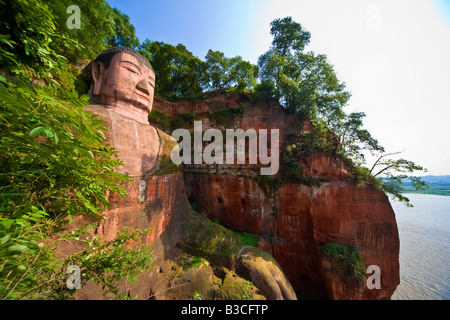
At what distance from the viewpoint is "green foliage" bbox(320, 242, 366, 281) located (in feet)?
23.6

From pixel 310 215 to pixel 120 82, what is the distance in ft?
34.7

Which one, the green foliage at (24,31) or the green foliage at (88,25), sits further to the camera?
the green foliage at (88,25)

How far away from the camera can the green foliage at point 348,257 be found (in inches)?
283

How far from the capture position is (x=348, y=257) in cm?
742

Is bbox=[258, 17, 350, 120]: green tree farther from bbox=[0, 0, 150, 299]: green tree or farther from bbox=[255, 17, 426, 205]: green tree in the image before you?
bbox=[0, 0, 150, 299]: green tree

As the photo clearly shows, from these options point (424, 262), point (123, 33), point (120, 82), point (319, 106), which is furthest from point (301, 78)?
point (424, 262)

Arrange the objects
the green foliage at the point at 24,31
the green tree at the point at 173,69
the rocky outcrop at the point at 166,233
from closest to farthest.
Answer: the green foliage at the point at 24,31
the rocky outcrop at the point at 166,233
the green tree at the point at 173,69

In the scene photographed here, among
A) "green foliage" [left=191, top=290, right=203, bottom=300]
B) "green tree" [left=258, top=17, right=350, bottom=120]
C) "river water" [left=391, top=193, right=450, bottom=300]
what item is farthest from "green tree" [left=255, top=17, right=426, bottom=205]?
"river water" [left=391, top=193, right=450, bottom=300]

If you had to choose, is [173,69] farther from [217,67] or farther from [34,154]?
[34,154]

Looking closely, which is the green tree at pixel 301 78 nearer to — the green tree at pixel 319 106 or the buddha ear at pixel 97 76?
the green tree at pixel 319 106

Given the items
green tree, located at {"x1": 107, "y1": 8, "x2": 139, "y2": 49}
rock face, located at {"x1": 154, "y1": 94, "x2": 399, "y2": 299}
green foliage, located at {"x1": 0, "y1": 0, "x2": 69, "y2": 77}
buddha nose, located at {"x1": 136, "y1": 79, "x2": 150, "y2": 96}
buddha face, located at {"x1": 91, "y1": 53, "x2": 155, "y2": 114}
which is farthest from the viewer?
green tree, located at {"x1": 107, "y1": 8, "x2": 139, "y2": 49}

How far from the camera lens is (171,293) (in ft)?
14.8

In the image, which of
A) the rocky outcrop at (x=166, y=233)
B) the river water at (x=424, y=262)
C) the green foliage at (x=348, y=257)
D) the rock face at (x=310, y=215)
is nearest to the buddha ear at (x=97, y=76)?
the rocky outcrop at (x=166, y=233)

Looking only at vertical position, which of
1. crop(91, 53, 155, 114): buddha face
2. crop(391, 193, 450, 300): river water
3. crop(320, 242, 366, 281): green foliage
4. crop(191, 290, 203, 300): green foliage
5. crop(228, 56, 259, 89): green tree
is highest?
crop(228, 56, 259, 89): green tree
